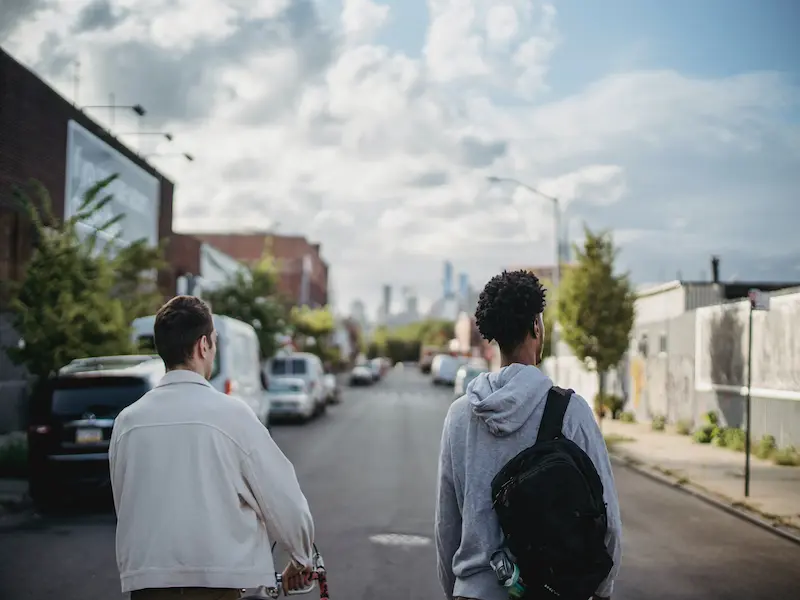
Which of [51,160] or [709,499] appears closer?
[709,499]

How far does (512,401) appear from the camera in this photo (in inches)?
121

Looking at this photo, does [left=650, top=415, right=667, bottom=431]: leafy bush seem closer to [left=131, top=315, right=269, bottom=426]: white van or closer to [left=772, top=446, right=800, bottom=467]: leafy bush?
[left=772, top=446, right=800, bottom=467]: leafy bush

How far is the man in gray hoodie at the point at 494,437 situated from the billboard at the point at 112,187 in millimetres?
20630

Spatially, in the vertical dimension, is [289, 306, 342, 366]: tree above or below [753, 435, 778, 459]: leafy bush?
above

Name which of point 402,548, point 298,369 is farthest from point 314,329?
point 402,548

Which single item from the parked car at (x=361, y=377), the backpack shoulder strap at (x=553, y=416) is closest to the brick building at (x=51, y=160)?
the backpack shoulder strap at (x=553, y=416)

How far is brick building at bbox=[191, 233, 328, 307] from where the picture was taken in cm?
9569

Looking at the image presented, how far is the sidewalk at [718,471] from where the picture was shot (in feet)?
40.2

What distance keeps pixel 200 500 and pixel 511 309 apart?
1.16 m

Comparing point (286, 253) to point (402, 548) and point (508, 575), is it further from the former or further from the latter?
point (508, 575)

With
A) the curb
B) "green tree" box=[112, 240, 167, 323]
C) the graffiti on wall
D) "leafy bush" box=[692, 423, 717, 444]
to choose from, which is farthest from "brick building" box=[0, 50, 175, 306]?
"leafy bush" box=[692, 423, 717, 444]

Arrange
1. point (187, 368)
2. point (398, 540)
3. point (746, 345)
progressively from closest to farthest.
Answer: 1. point (187, 368)
2. point (398, 540)
3. point (746, 345)

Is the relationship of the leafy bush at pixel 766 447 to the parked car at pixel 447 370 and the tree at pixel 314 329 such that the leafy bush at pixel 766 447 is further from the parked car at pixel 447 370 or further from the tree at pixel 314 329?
the tree at pixel 314 329

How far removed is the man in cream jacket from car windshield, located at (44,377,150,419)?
846 cm
